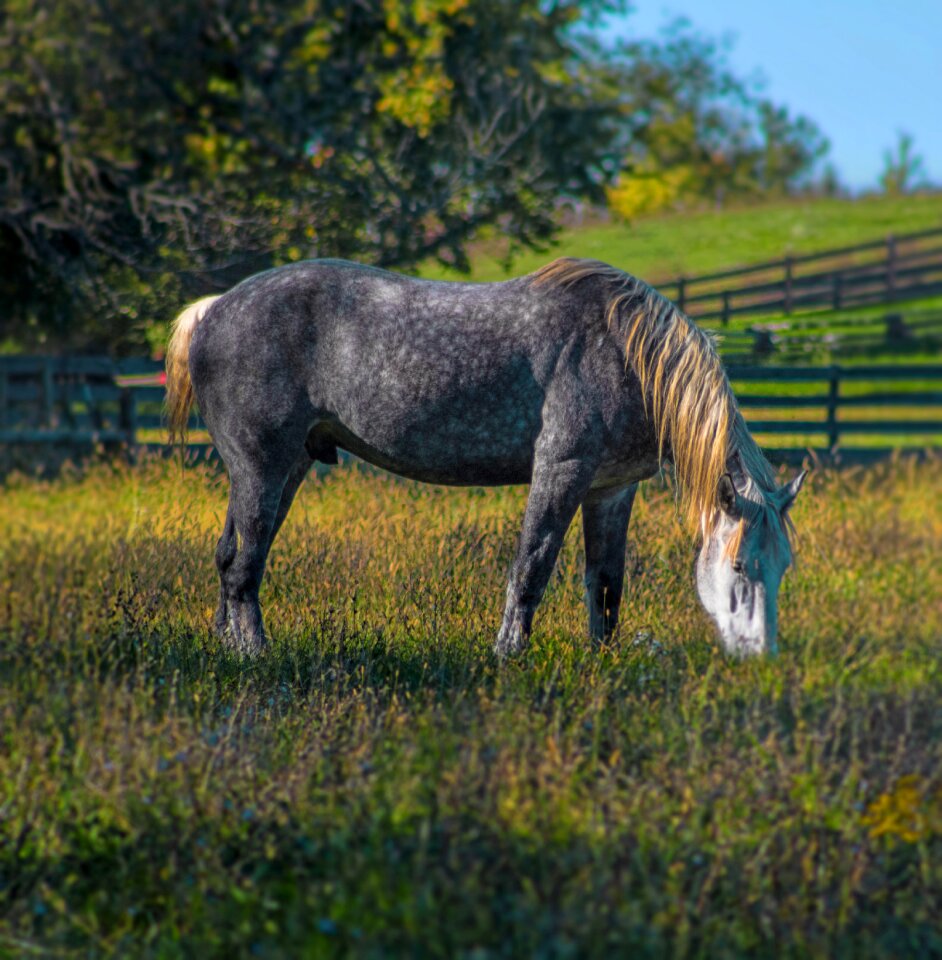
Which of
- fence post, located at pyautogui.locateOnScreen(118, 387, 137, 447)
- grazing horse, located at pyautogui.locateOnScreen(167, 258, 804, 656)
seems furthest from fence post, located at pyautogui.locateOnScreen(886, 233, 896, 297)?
grazing horse, located at pyautogui.locateOnScreen(167, 258, 804, 656)

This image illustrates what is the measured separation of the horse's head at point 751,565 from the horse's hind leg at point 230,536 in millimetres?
2398

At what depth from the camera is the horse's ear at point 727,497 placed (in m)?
5.00

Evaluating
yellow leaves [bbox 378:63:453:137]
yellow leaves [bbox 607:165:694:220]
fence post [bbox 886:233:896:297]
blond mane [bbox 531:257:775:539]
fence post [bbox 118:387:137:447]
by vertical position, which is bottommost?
fence post [bbox 118:387:137:447]

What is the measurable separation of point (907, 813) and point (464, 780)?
60.1 inches

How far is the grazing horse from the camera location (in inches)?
204

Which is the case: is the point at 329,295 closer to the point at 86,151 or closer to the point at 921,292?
the point at 86,151

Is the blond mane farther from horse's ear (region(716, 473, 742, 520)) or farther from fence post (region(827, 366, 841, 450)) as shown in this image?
fence post (region(827, 366, 841, 450))

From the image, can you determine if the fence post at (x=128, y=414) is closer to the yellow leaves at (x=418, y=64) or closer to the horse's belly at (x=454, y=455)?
the yellow leaves at (x=418, y=64)

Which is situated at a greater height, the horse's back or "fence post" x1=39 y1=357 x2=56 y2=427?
the horse's back

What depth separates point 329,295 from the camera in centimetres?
573

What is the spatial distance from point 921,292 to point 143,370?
68.9 feet

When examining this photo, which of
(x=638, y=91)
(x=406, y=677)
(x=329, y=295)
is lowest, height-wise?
(x=406, y=677)

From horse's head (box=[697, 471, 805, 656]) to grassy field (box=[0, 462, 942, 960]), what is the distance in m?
0.17

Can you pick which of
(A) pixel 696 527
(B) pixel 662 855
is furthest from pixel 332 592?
(B) pixel 662 855
